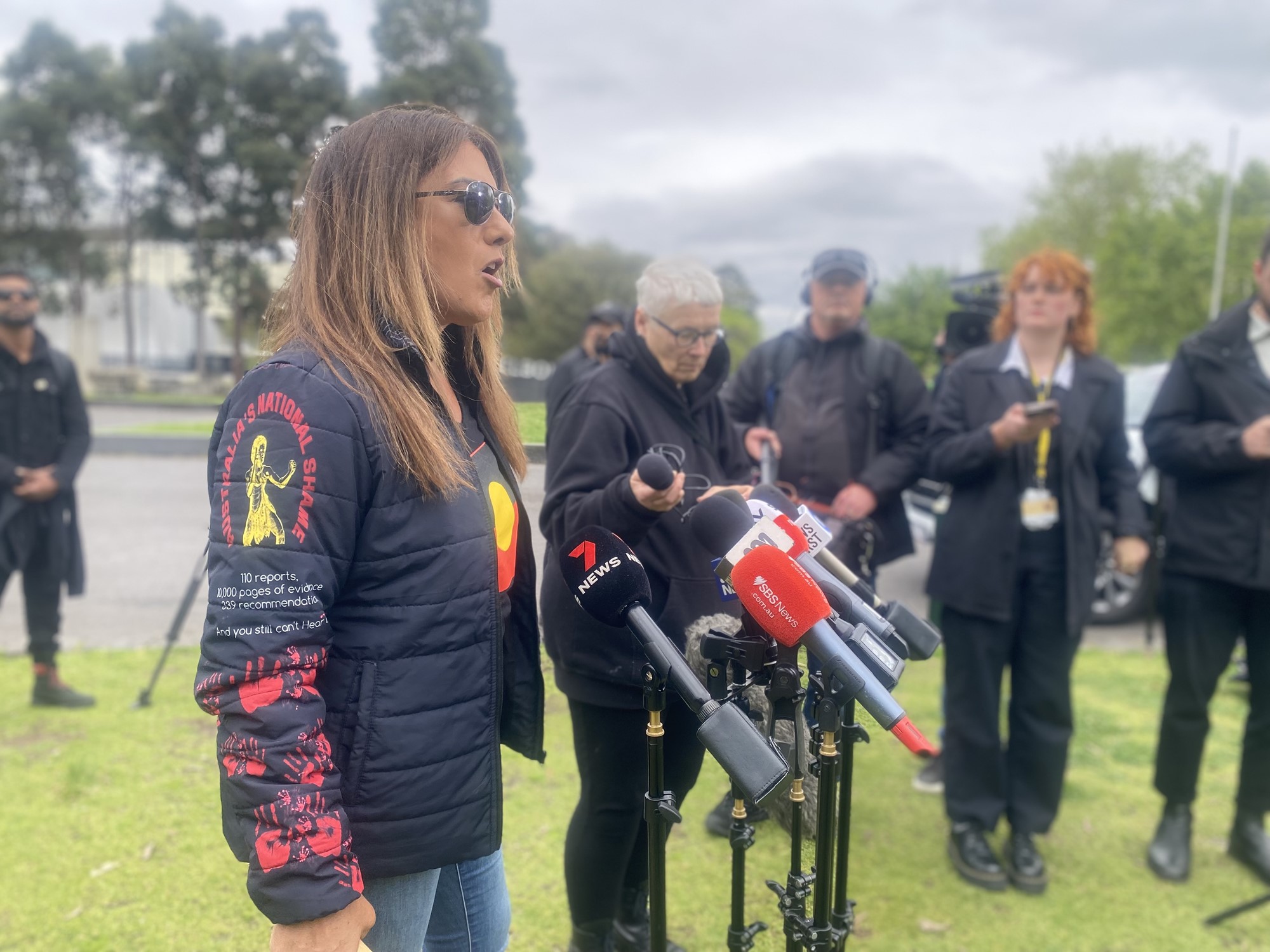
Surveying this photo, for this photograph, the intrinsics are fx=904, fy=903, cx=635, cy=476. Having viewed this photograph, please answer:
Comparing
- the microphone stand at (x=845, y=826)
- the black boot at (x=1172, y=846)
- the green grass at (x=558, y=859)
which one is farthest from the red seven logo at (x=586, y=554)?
the black boot at (x=1172, y=846)

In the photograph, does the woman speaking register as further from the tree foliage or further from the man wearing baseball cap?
the tree foliage

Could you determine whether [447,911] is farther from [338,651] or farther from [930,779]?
[930,779]

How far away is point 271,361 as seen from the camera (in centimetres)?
143

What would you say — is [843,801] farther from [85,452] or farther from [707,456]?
[85,452]

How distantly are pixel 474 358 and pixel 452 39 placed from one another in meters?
37.5

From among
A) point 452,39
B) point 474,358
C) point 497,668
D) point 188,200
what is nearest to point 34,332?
point 474,358

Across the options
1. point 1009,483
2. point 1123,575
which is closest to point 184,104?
point 1123,575

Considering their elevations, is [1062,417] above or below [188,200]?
below

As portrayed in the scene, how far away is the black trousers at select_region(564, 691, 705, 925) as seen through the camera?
2.34 meters

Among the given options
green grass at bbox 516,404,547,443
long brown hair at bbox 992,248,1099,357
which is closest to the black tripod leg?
green grass at bbox 516,404,547,443

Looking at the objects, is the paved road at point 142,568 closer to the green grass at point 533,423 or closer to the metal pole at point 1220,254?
the green grass at point 533,423

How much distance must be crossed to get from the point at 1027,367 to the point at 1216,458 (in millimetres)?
744

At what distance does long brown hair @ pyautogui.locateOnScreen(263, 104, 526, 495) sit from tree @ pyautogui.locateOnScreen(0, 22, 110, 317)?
38.5 m

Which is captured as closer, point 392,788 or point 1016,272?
point 392,788
